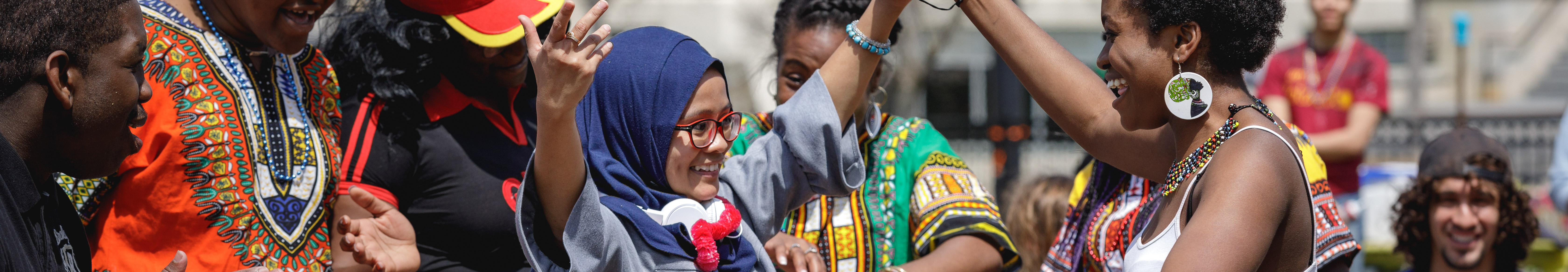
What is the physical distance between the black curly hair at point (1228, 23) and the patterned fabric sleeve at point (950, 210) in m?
0.97

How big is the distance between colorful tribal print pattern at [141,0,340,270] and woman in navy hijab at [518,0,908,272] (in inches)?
31.3

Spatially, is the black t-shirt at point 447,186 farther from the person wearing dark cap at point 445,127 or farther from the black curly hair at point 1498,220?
the black curly hair at point 1498,220

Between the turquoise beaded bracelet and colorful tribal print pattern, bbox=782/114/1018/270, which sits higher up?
the turquoise beaded bracelet

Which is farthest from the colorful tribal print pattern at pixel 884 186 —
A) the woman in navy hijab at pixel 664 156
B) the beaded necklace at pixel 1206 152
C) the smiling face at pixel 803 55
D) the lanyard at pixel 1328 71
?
the lanyard at pixel 1328 71

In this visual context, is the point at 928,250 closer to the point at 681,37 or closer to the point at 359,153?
the point at 681,37

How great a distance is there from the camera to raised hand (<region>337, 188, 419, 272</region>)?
240 cm

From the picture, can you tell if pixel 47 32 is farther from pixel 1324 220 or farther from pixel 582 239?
pixel 1324 220

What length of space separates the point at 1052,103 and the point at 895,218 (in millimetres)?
687

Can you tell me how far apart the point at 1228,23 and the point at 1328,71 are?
388 cm

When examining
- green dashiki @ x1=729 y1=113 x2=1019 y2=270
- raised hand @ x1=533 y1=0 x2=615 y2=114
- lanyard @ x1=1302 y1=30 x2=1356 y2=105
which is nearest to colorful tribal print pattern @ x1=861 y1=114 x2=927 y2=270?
green dashiki @ x1=729 y1=113 x2=1019 y2=270

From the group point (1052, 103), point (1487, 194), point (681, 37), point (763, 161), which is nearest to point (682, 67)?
point (681, 37)

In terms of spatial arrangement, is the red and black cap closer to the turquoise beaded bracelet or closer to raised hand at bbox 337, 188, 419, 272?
raised hand at bbox 337, 188, 419, 272

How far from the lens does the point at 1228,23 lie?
2.02m

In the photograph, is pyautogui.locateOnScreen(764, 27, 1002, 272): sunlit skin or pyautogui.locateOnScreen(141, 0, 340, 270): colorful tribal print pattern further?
pyautogui.locateOnScreen(764, 27, 1002, 272): sunlit skin
